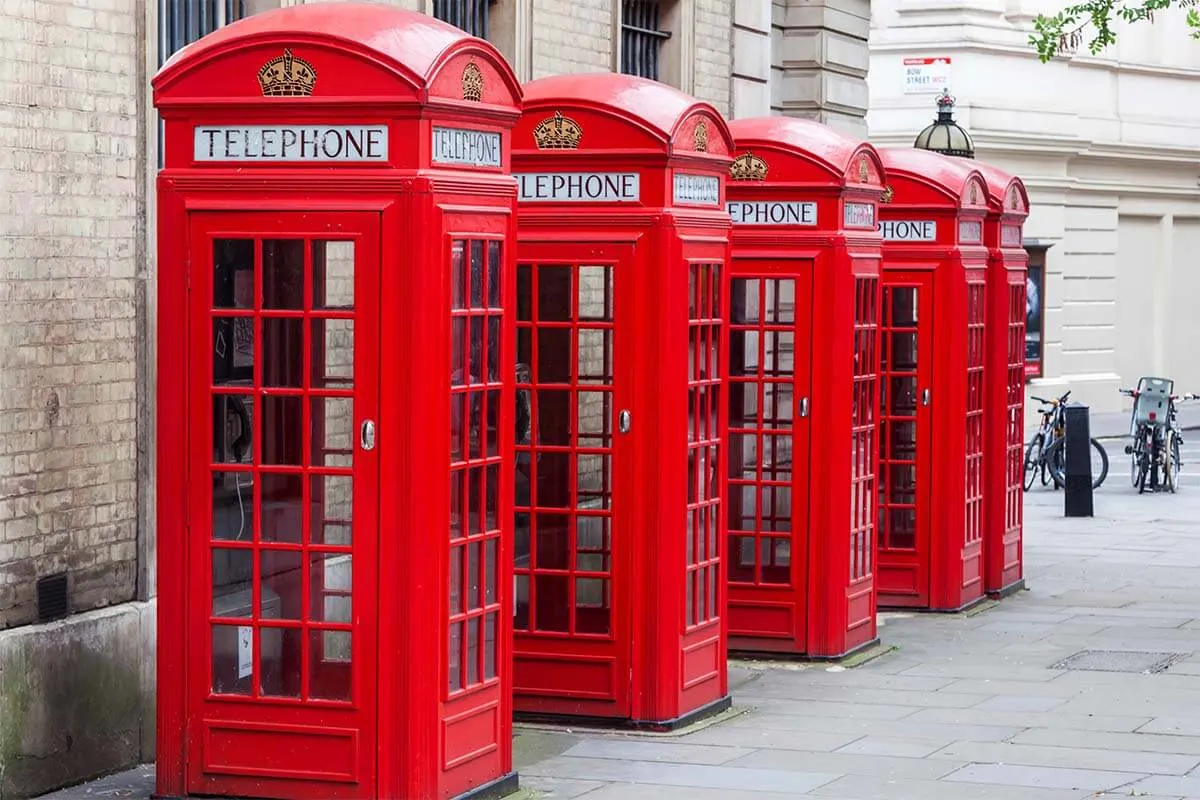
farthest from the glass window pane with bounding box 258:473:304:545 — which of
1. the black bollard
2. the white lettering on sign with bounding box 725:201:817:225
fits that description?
the black bollard

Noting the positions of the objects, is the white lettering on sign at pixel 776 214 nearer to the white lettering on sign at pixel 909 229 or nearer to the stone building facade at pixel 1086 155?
the white lettering on sign at pixel 909 229

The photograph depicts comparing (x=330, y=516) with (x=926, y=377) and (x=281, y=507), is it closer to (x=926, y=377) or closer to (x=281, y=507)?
(x=281, y=507)

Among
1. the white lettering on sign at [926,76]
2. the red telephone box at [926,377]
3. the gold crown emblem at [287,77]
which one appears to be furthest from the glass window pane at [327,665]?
the white lettering on sign at [926,76]

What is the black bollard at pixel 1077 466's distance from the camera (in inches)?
738

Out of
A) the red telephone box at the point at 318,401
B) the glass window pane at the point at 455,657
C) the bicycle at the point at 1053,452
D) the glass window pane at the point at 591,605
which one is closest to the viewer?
the red telephone box at the point at 318,401

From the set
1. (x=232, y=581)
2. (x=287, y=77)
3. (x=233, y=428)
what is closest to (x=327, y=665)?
(x=232, y=581)

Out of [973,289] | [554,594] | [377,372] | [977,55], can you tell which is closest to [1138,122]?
[977,55]

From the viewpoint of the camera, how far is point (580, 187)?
932 cm

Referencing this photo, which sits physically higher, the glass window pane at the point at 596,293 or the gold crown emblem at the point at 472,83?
the gold crown emblem at the point at 472,83

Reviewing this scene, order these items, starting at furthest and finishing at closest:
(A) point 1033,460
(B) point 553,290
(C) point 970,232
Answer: (A) point 1033,460
(C) point 970,232
(B) point 553,290

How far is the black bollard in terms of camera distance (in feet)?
61.5

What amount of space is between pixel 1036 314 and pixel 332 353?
23.9 metres

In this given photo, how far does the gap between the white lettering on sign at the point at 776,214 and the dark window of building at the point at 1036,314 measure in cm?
1948

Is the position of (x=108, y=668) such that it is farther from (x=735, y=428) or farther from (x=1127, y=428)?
(x=1127, y=428)
